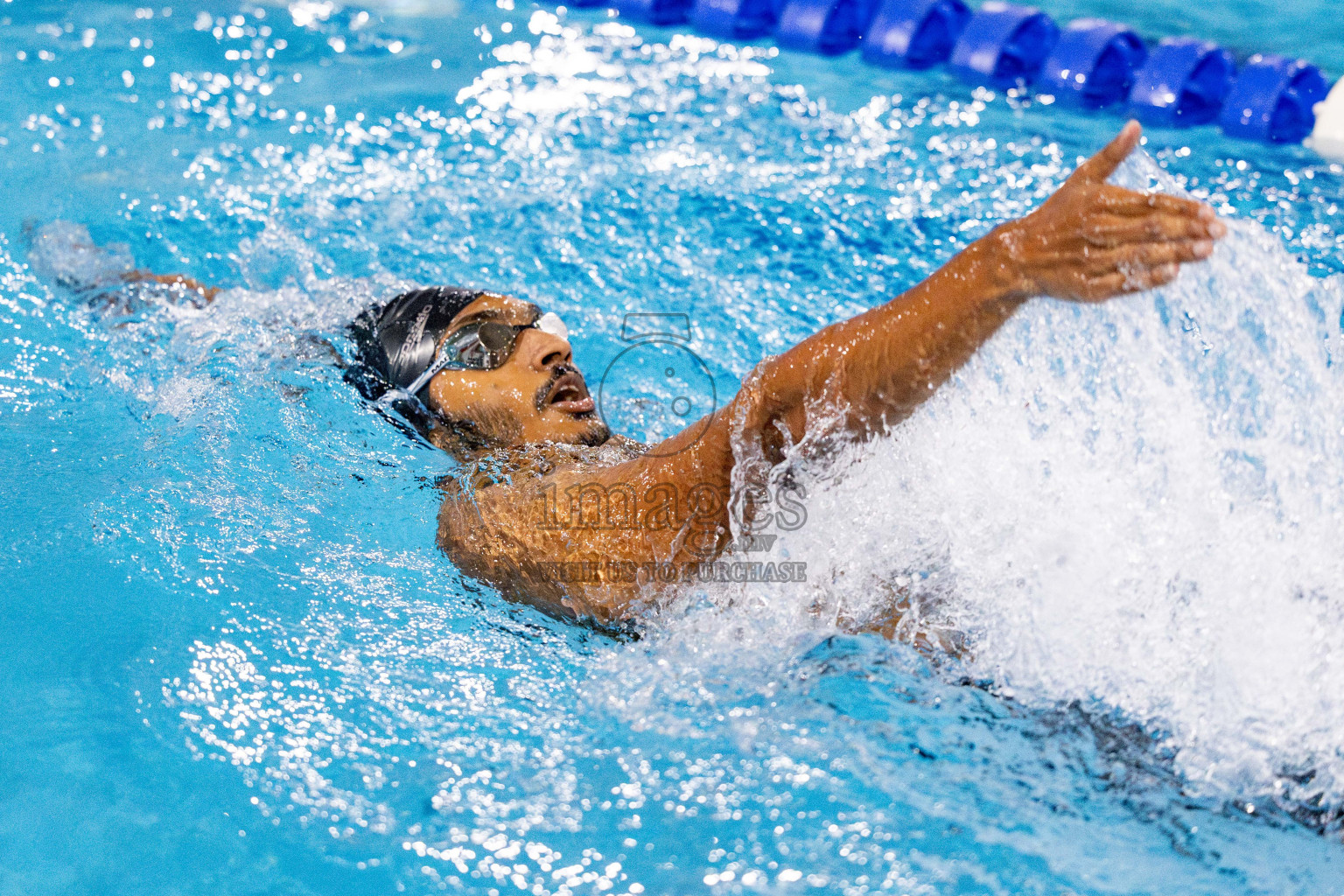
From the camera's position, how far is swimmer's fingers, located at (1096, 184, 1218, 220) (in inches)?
48.7

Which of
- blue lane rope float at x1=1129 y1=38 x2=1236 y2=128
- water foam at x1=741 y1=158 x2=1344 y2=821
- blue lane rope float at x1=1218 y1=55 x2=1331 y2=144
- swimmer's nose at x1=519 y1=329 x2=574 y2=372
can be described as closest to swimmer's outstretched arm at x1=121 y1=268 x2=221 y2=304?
swimmer's nose at x1=519 y1=329 x2=574 y2=372

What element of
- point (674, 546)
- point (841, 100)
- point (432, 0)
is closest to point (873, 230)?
point (841, 100)

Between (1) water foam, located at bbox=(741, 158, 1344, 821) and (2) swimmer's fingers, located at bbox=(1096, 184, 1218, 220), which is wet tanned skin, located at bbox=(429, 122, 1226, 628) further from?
(1) water foam, located at bbox=(741, 158, 1344, 821)

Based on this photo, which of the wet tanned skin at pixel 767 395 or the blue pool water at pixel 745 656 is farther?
the blue pool water at pixel 745 656

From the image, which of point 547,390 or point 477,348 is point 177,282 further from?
point 547,390

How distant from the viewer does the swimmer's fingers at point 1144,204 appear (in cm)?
124

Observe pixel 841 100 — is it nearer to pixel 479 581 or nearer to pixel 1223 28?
pixel 1223 28

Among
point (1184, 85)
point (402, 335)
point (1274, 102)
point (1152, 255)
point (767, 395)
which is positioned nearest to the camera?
point (1152, 255)

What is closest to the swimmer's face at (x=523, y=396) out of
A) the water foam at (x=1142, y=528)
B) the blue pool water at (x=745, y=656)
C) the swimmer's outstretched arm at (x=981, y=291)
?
the blue pool water at (x=745, y=656)

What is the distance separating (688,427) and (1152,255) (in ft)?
2.85

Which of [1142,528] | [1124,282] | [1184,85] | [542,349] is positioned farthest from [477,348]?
[1184,85]

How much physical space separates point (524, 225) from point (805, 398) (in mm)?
2369

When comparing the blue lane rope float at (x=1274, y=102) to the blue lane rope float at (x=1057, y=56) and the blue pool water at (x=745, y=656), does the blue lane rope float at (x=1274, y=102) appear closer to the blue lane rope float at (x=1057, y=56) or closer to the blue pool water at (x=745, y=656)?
the blue lane rope float at (x=1057, y=56)

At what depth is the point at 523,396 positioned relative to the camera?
7.81 ft
